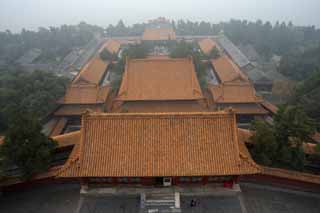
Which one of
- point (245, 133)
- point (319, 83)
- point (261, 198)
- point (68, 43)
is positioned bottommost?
point (261, 198)

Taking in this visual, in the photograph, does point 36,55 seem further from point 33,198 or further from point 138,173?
point 138,173

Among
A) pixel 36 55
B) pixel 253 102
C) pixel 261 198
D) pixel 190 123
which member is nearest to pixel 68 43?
pixel 36 55

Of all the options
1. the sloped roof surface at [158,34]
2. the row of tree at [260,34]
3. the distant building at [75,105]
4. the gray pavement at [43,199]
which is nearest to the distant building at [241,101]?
the distant building at [75,105]

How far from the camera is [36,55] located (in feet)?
148

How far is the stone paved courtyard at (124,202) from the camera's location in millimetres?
14227

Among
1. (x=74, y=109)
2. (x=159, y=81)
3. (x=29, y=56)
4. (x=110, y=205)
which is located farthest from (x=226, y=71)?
(x=29, y=56)

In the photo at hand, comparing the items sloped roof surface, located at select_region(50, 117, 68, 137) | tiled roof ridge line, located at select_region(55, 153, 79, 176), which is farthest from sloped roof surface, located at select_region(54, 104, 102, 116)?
tiled roof ridge line, located at select_region(55, 153, 79, 176)

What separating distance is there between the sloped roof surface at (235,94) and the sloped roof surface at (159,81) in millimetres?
3445

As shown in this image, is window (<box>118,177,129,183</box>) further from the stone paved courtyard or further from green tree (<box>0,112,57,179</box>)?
green tree (<box>0,112,57,179</box>)

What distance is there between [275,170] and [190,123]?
6.95 m

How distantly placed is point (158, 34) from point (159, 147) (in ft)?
143

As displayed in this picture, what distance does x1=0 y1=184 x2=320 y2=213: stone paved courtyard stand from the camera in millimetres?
14227

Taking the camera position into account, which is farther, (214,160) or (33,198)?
(33,198)

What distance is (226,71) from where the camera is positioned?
30453mm
